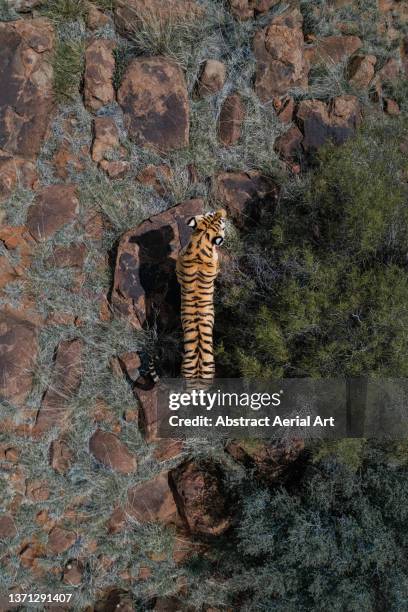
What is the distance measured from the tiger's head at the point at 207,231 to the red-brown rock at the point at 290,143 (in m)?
1.50

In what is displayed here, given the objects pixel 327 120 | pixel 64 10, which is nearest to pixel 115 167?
pixel 64 10

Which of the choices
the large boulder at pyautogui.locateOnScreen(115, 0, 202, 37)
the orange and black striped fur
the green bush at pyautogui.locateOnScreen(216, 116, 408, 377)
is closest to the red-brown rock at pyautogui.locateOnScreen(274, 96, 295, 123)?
the green bush at pyautogui.locateOnScreen(216, 116, 408, 377)

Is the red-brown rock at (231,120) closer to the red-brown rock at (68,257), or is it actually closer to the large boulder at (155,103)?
the large boulder at (155,103)

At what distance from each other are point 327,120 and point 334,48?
3.39ft

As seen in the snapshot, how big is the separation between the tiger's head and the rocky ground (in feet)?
2.19

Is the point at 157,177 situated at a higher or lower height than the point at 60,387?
higher

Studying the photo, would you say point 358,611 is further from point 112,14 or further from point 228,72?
point 112,14

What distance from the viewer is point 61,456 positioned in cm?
593

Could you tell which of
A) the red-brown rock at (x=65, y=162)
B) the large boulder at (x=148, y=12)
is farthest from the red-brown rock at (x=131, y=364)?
the large boulder at (x=148, y=12)

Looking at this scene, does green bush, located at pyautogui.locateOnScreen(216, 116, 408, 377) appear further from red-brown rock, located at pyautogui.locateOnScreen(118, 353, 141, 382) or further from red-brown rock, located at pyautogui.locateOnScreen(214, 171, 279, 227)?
red-brown rock, located at pyautogui.locateOnScreen(118, 353, 141, 382)

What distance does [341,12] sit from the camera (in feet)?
21.6

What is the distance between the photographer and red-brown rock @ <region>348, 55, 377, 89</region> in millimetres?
6453

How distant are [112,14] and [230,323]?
3.98 m

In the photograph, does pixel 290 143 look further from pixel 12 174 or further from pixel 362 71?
pixel 12 174
